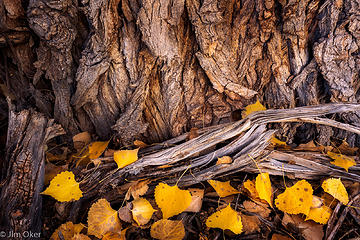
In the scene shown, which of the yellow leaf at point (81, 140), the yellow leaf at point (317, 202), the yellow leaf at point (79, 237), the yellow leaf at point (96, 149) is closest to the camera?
the yellow leaf at point (79, 237)

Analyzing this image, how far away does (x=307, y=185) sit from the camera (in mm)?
1292

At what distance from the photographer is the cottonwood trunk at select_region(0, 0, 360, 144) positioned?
139cm

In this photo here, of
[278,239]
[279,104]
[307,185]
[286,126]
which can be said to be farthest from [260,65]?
[278,239]

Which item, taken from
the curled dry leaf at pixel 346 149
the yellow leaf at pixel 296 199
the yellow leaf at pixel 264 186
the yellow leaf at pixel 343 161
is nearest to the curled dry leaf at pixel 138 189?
the yellow leaf at pixel 264 186

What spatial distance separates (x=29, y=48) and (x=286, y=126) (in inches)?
75.4

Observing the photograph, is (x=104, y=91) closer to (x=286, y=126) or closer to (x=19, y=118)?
(x=19, y=118)

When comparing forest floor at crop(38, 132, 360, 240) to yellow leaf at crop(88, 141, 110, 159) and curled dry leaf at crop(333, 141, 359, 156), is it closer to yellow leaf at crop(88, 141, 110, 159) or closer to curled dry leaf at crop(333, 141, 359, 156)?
yellow leaf at crop(88, 141, 110, 159)

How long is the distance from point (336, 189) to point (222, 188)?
0.65 m

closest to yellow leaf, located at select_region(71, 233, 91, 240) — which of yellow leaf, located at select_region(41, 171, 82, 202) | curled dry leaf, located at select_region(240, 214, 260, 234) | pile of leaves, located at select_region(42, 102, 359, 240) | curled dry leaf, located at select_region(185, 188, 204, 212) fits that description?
pile of leaves, located at select_region(42, 102, 359, 240)

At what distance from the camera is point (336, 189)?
1.33 meters

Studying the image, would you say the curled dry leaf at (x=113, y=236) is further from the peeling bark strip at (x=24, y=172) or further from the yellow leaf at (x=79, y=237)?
the peeling bark strip at (x=24, y=172)

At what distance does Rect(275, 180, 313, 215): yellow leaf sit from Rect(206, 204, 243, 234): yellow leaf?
26 centimetres

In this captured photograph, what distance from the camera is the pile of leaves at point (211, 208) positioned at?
126 cm

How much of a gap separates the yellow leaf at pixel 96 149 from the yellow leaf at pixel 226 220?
82 cm
